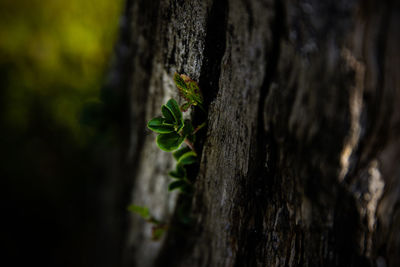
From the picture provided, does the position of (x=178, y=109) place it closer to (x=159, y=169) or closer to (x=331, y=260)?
(x=159, y=169)

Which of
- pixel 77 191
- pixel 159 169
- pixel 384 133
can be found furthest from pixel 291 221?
pixel 77 191

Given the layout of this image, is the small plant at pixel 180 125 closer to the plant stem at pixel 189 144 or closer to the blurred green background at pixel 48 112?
the plant stem at pixel 189 144

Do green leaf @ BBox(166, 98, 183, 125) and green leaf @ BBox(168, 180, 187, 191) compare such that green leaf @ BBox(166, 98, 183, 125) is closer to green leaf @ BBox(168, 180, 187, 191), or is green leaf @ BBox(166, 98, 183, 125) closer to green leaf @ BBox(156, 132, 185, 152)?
green leaf @ BBox(156, 132, 185, 152)

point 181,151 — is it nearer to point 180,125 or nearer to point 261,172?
point 180,125

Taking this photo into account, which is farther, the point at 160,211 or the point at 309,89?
the point at 160,211

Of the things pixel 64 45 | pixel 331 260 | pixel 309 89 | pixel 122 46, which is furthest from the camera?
pixel 64 45

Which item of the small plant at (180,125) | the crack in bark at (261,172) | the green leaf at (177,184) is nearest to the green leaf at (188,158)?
the small plant at (180,125)
